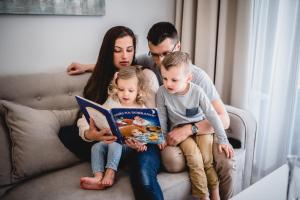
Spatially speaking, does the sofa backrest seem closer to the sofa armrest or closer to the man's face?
the man's face

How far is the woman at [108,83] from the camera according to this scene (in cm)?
151

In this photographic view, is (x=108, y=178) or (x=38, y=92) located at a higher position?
(x=38, y=92)

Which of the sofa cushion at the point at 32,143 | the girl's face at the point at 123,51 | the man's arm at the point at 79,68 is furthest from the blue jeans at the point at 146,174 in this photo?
the man's arm at the point at 79,68

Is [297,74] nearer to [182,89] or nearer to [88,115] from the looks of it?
[182,89]

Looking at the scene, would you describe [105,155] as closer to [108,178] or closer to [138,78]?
[108,178]

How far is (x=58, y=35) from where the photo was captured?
2070mm

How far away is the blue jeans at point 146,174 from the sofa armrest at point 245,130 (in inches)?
21.5

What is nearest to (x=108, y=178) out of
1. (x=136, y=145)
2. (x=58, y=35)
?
(x=136, y=145)

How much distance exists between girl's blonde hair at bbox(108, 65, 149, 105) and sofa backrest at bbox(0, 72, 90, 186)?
1.11 ft

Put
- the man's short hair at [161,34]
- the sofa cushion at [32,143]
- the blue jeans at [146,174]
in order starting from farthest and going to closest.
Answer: the man's short hair at [161,34] → the sofa cushion at [32,143] → the blue jeans at [146,174]

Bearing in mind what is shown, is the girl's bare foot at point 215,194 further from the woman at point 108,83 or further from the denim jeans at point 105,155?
the denim jeans at point 105,155

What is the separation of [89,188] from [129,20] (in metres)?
1.40

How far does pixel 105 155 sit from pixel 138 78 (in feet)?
1.42

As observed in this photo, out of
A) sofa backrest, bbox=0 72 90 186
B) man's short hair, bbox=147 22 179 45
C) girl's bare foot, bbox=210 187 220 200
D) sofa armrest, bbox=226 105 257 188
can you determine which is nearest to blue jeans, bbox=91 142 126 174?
sofa backrest, bbox=0 72 90 186
